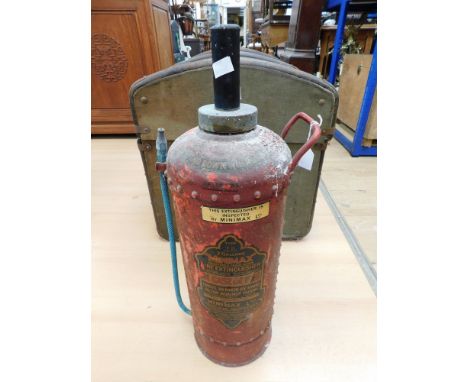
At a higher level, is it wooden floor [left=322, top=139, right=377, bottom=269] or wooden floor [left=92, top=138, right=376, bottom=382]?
wooden floor [left=322, top=139, right=377, bottom=269]

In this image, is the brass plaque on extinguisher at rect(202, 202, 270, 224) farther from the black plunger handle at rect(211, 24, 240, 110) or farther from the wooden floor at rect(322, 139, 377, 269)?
the wooden floor at rect(322, 139, 377, 269)

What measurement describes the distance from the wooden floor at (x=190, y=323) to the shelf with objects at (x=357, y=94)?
921mm

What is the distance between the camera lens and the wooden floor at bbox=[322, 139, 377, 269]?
1.33m

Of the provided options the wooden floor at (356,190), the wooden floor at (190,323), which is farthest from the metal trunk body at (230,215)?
the wooden floor at (356,190)

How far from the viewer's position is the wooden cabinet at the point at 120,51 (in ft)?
6.40

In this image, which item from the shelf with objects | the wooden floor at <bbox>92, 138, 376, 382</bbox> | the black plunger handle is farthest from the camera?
the shelf with objects

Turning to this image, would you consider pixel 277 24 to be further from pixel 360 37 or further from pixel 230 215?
pixel 230 215

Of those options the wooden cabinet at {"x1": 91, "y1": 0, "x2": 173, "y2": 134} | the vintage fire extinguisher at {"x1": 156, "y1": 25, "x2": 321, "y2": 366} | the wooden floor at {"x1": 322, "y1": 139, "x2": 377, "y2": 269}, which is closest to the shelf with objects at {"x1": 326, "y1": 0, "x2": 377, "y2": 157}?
the wooden floor at {"x1": 322, "y1": 139, "x2": 377, "y2": 269}

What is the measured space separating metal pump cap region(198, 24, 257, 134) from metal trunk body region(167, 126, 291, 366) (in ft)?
0.07

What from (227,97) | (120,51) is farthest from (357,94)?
(227,97)

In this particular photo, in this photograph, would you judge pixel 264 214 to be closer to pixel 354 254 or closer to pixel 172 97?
pixel 172 97

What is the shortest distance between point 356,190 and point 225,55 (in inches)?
54.5

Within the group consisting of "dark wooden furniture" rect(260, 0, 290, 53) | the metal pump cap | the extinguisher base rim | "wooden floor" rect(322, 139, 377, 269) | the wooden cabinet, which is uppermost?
"dark wooden furniture" rect(260, 0, 290, 53)

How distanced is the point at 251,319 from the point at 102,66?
2045mm
